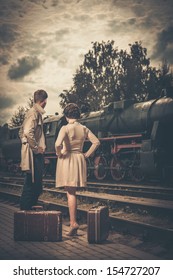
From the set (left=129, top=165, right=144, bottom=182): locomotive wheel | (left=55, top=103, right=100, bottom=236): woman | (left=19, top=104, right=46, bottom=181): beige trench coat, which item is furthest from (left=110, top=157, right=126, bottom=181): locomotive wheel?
(left=19, top=104, right=46, bottom=181): beige trench coat

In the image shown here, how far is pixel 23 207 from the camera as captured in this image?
4562mm

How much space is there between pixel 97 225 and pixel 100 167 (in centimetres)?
990

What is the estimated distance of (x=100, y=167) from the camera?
14.1 meters

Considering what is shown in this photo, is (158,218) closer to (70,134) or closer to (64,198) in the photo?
(70,134)

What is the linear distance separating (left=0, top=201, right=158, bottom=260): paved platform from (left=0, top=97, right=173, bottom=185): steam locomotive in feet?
23.1

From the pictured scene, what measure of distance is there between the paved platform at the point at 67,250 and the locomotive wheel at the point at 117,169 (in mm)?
8721

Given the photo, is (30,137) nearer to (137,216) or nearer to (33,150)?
(33,150)

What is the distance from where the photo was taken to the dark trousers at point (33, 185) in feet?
14.6

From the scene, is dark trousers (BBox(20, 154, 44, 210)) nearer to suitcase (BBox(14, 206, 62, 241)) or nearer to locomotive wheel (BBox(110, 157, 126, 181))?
suitcase (BBox(14, 206, 62, 241))

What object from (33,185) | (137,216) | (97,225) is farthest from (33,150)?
(137,216)

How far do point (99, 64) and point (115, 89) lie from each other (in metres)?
4.89

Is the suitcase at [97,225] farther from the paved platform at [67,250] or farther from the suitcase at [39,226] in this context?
the suitcase at [39,226]

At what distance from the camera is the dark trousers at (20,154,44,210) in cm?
446

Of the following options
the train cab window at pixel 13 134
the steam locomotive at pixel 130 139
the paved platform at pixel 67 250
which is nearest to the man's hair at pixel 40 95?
the paved platform at pixel 67 250
